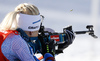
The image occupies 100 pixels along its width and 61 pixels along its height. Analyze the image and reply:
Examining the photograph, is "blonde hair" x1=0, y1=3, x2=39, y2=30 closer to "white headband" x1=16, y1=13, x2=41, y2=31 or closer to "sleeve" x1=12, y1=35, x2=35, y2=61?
"white headband" x1=16, y1=13, x2=41, y2=31

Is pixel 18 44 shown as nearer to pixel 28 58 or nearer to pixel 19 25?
pixel 28 58

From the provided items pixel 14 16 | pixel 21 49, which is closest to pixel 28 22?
pixel 14 16

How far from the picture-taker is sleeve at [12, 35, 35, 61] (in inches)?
97.8

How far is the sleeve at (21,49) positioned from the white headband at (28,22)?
273mm

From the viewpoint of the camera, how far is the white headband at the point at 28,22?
276 cm

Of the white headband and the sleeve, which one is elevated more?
the white headband

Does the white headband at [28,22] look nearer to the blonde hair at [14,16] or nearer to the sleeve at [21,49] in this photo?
the blonde hair at [14,16]

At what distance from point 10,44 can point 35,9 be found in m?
0.48

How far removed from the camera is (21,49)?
8.19 feet

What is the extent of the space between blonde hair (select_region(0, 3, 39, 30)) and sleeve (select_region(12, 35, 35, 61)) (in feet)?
0.50

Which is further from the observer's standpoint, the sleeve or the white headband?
Answer: the white headband

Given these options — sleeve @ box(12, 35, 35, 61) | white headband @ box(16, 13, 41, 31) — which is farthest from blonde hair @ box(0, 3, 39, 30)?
sleeve @ box(12, 35, 35, 61)

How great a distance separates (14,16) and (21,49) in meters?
0.34

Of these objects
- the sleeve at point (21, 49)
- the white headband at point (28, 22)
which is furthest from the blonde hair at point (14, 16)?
the sleeve at point (21, 49)
